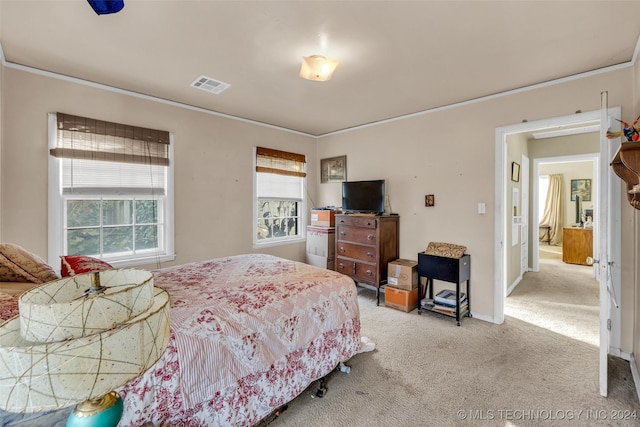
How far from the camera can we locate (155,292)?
2.99ft

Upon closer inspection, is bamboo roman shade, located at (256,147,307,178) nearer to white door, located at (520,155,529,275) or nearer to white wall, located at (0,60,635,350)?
white wall, located at (0,60,635,350)

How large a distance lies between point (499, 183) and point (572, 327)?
1.75 metres

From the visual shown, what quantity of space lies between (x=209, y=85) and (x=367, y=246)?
2.67m

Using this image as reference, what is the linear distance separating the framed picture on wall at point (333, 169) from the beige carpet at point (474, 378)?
89.6 inches

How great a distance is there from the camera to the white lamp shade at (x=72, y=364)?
0.55 m

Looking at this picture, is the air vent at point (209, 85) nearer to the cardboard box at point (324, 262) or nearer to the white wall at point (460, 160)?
the white wall at point (460, 160)

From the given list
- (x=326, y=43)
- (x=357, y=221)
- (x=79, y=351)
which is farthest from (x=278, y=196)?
(x=79, y=351)

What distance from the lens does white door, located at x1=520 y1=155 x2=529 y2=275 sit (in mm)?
5013

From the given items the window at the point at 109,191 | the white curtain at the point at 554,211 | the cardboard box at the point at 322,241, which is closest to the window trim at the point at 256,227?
the cardboard box at the point at 322,241

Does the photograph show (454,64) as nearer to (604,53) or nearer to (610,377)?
(604,53)

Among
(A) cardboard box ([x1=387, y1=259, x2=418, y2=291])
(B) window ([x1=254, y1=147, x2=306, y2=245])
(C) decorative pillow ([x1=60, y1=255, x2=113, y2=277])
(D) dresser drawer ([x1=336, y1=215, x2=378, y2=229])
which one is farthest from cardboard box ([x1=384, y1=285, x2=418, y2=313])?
(C) decorative pillow ([x1=60, y1=255, x2=113, y2=277])

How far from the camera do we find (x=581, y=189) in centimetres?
745

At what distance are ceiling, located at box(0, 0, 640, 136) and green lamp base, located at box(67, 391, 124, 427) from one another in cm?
204

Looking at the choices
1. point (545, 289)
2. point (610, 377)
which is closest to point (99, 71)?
point (610, 377)
